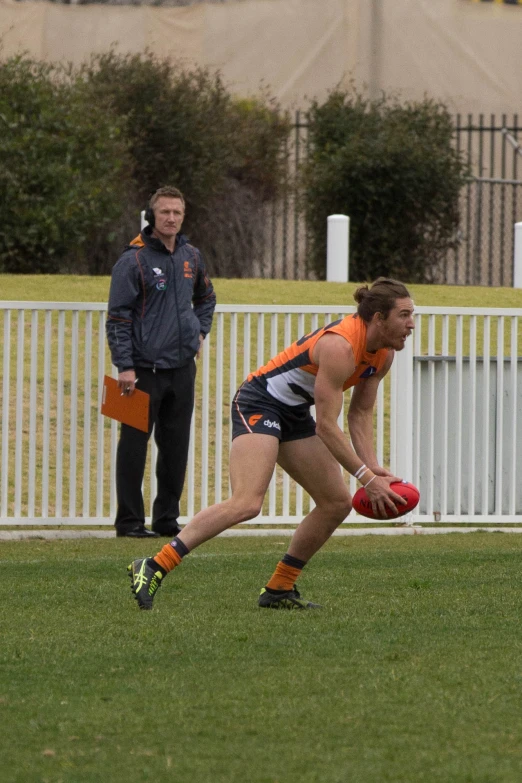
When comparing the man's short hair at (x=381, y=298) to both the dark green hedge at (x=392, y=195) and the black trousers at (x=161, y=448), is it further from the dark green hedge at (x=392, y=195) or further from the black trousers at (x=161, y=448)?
the dark green hedge at (x=392, y=195)

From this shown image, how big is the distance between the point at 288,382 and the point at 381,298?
0.65 m

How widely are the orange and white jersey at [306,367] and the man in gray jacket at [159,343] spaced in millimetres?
2952

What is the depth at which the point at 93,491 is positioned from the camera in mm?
11891

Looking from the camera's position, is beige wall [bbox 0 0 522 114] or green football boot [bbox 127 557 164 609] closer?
green football boot [bbox 127 557 164 609]

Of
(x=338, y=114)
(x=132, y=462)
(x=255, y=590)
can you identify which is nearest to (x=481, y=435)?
(x=132, y=462)

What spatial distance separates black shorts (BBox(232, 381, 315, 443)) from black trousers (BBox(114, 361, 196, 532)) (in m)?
3.04

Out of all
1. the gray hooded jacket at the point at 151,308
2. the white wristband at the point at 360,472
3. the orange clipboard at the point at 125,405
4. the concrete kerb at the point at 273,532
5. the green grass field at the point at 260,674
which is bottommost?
the concrete kerb at the point at 273,532

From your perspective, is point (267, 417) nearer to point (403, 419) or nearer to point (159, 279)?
point (159, 279)

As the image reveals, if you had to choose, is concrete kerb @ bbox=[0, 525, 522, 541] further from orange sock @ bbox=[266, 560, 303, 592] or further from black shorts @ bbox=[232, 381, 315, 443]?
black shorts @ bbox=[232, 381, 315, 443]

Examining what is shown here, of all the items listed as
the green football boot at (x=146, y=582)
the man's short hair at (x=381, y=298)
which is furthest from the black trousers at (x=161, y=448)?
the man's short hair at (x=381, y=298)

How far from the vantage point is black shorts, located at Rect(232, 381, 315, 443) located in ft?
21.8

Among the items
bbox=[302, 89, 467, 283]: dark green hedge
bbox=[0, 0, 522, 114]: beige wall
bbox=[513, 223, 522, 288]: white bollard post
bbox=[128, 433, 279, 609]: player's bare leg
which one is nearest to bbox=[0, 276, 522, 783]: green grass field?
bbox=[128, 433, 279, 609]: player's bare leg

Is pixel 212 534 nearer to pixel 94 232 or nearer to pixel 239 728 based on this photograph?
pixel 239 728

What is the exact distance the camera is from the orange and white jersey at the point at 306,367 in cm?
638
